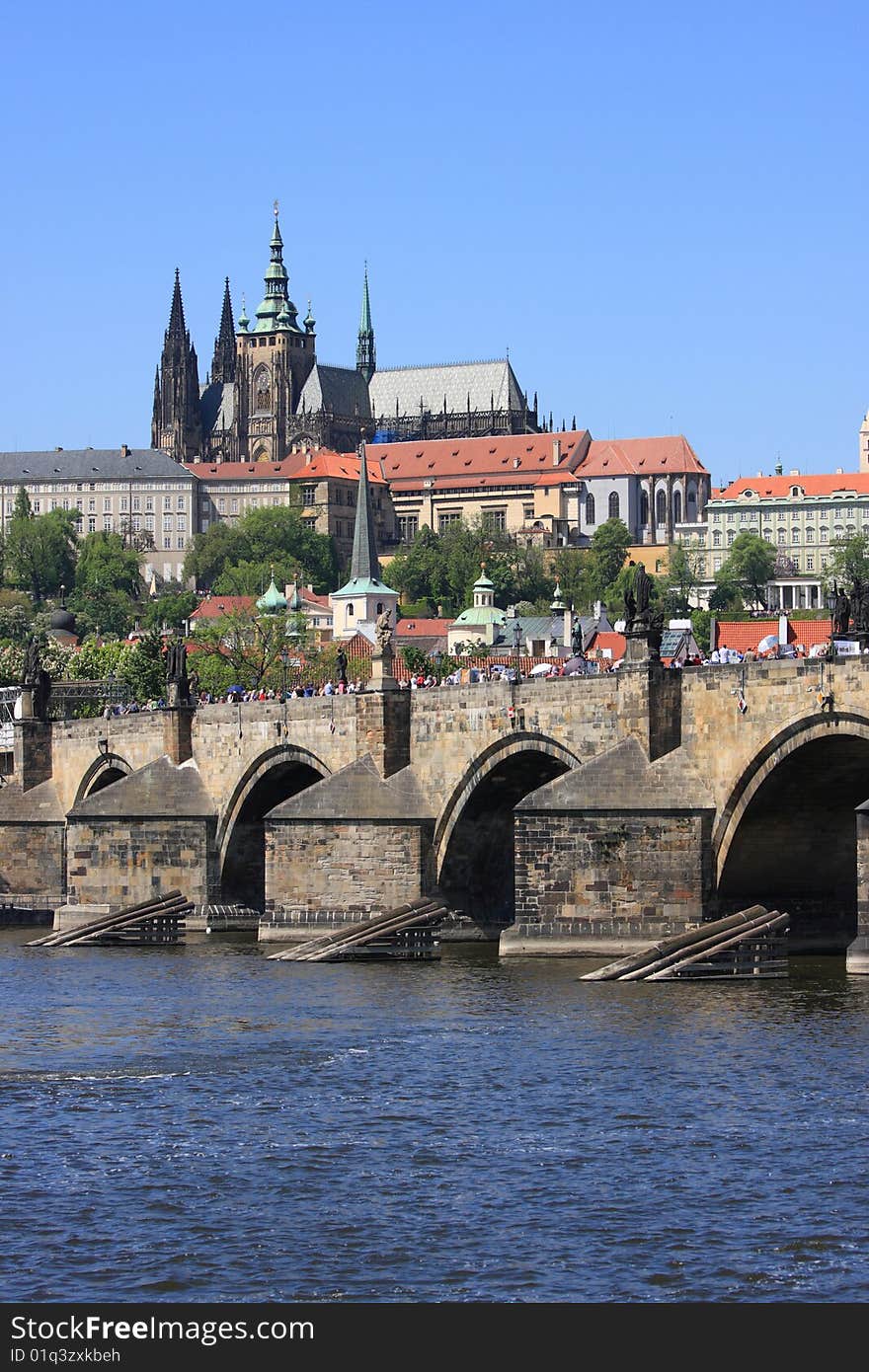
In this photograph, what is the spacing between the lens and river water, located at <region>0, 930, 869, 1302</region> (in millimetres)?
23891

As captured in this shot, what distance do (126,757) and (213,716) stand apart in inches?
235

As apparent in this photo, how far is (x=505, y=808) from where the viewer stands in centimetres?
5366

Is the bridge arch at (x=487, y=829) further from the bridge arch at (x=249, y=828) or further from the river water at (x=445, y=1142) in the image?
the bridge arch at (x=249, y=828)

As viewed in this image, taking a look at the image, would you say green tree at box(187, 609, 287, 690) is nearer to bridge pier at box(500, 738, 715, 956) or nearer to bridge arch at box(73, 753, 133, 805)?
bridge arch at box(73, 753, 133, 805)

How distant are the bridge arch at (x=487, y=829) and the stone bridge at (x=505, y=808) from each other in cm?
5

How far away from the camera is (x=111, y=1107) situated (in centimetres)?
3269

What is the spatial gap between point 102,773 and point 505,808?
69.4 ft

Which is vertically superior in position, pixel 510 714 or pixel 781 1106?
pixel 510 714

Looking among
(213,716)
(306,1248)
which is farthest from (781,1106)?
(213,716)

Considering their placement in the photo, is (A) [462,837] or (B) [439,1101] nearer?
(B) [439,1101]

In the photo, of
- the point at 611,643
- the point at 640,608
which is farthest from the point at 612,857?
the point at 611,643

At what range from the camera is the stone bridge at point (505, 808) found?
143ft
